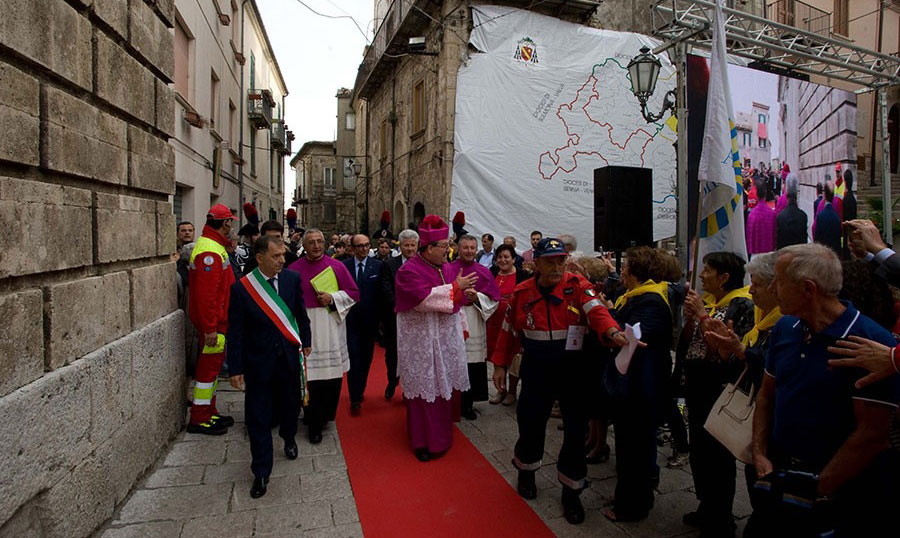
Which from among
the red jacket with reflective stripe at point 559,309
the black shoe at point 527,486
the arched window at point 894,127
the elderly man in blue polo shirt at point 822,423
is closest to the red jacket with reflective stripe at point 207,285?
the red jacket with reflective stripe at point 559,309

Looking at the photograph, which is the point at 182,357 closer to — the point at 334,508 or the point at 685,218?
the point at 334,508

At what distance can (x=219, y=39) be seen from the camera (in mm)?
14219

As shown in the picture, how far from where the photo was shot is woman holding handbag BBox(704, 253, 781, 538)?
104 inches

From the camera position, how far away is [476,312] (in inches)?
221

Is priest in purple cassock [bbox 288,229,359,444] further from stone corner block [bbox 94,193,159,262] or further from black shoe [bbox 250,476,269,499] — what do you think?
stone corner block [bbox 94,193,159,262]

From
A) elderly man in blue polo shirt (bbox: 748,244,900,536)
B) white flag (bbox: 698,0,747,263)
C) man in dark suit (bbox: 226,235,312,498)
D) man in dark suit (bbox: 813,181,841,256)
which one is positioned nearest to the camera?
elderly man in blue polo shirt (bbox: 748,244,900,536)

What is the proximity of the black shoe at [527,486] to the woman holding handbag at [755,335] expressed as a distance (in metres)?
1.38

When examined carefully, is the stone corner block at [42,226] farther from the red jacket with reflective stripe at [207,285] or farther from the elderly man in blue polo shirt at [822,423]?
the elderly man in blue polo shirt at [822,423]

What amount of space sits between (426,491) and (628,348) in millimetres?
1764

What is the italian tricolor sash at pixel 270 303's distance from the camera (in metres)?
3.97

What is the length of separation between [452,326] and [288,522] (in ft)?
6.51

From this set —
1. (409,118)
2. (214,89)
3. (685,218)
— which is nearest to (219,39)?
(214,89)

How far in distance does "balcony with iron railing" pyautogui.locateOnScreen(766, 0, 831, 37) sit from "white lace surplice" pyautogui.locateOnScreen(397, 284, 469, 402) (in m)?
18.3

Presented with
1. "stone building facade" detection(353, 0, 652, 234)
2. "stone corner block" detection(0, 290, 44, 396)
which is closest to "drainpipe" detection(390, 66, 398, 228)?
"stone building facade" detection(353, 0, 652, 234)
